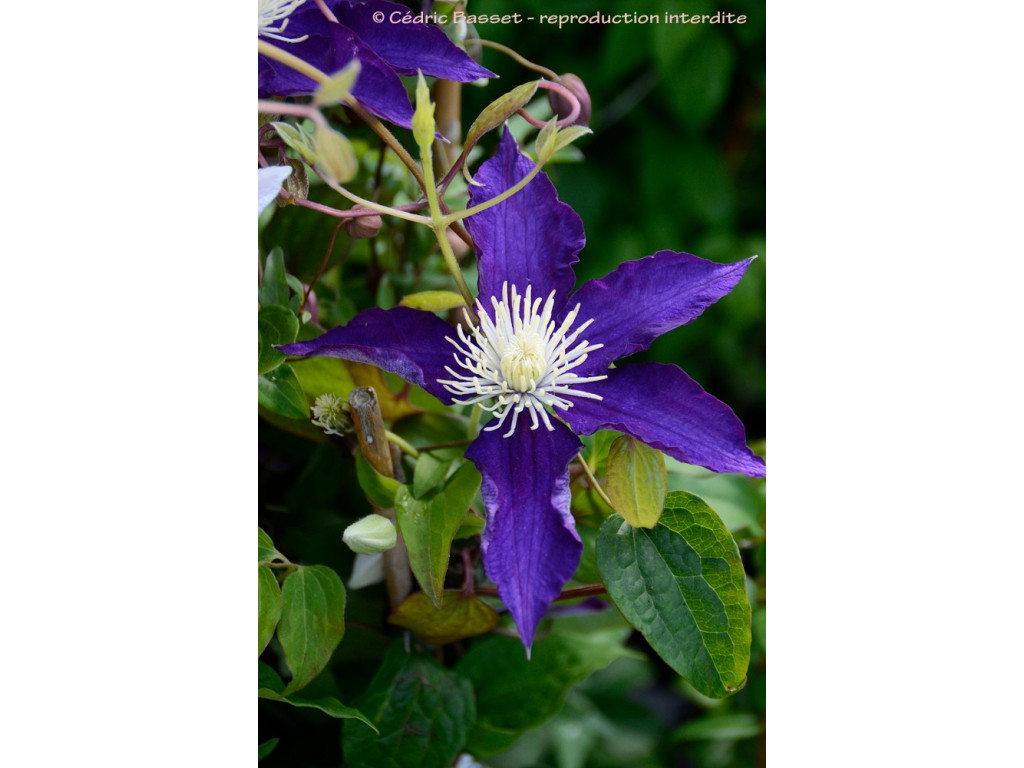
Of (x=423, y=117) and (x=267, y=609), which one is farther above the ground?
(x=423, y=117)

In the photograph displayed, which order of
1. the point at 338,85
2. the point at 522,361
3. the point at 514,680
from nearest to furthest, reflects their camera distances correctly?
the point at 338,85 < the point at 522,361 < the point at 514,680

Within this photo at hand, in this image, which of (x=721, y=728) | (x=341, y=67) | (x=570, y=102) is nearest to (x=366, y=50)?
(x=341, y=67)

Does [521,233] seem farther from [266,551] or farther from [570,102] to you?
[266,551]

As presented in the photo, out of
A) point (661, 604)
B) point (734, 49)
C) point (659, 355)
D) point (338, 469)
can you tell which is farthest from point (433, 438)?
point (659, 355)

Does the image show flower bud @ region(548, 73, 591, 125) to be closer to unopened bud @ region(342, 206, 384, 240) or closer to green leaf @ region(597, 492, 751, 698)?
unopened bud @ region(342, 206, 384, 240)

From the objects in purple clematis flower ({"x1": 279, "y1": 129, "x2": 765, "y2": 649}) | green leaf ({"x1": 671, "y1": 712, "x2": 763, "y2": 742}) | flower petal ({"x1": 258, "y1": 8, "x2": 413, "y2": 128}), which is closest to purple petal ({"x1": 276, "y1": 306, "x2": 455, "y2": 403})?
purple clematis flower ({"x1": 279, "y1": 129, "x2": 765, "y2": 649})

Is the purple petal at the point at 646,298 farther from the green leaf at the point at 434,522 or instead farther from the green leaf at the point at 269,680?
the green leaf at the point at 269,680

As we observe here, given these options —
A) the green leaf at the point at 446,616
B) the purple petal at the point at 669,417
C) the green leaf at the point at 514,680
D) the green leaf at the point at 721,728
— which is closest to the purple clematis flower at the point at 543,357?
the purple petal at the point at 669,417
